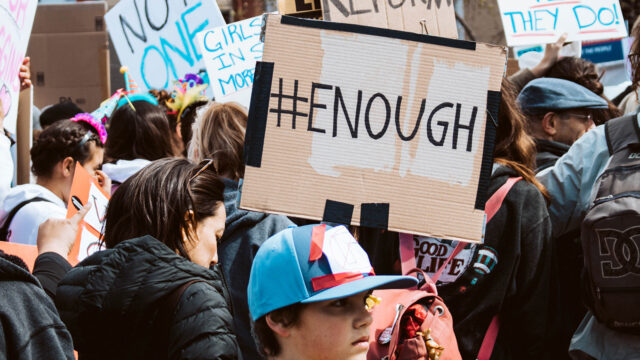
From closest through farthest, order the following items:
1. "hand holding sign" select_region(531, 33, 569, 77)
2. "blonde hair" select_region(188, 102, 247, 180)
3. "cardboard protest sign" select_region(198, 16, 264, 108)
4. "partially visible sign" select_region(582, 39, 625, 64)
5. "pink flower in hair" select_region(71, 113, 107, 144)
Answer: "blonde hair" select_region(188, 102, 247, 180), "pink flower in hair" select_region(71, 113, 107, 144), "hand holding sign" select_region(531, 33, 569, 77), "cardboard protest sign" select_region(198, 16, 264, 108), "partially visible sign" select_region(582, 39, 625, 64)

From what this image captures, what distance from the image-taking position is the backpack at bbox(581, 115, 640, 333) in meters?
2.43

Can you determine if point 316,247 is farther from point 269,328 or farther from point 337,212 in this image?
point 269,328

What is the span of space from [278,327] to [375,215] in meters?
0.42

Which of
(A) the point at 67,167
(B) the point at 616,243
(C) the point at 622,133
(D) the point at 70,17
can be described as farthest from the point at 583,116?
(D) the point at 70,17

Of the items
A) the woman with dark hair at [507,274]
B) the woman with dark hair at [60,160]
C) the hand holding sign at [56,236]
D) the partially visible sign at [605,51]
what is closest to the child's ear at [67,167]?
the woman with dark hair at [60,160]

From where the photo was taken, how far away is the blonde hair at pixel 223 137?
10.9 ft

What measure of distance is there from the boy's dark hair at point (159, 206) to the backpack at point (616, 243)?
130 centimetres

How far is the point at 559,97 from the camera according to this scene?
3705 mm

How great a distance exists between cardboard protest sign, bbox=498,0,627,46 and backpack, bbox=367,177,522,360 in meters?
2.29

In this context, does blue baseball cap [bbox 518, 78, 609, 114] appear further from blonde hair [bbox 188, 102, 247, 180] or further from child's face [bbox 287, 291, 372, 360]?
child's face [bbox 287, 291, 372, 360]

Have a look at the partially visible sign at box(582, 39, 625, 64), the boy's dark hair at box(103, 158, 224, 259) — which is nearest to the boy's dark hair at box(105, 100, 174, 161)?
the boy's dark hair at box(103, 158, 224, 259)

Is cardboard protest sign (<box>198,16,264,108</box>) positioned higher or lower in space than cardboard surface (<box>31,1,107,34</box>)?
lower

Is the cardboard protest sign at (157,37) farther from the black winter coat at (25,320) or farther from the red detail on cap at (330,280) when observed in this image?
the black winter coat at (25,320)

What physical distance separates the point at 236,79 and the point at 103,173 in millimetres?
961
